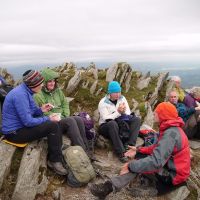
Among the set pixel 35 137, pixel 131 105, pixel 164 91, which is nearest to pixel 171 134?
pixel 35 137

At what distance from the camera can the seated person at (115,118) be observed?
14383 mm

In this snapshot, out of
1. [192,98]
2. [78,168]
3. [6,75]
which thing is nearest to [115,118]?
[78,168]

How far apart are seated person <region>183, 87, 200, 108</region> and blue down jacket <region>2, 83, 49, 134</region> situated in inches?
395

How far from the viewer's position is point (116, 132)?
569 inches

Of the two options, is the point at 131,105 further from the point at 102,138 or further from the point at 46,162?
the point at 46,162

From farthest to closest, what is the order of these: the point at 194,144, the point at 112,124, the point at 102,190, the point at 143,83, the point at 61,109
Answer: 1. the point at 143,83
2. the point at 194,144
3. the point at 61,109
4. the point at 112,124
5. the point at 102,190

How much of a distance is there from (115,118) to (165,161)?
5.22 meters

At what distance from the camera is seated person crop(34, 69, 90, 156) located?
13.6 metres

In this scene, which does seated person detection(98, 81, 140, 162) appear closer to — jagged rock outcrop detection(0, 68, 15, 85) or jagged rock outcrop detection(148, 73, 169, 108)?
jagged rock outcrop detection(148, 73, 169, 108)

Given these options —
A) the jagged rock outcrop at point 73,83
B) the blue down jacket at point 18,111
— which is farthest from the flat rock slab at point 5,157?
the jagged rock outcrop at point 73,83

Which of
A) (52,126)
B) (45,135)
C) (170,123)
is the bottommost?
(45,135)

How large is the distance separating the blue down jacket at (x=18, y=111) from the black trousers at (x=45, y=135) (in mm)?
194

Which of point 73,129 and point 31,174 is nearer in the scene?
point 31,174

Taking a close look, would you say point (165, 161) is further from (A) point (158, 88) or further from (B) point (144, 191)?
(A) point (158, 88)
